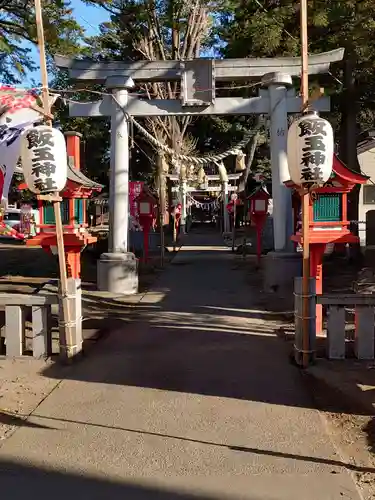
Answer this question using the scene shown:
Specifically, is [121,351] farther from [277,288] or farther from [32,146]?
[277,288]

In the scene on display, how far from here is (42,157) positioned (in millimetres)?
6633

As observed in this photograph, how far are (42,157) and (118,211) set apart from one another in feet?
19.9

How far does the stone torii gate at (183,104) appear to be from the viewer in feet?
40.2

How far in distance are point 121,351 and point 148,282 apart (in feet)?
24.7

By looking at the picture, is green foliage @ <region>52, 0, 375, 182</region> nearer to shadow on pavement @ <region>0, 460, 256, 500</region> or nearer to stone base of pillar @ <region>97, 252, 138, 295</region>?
stone base of pillar @ <region>97, 252, 138, 295</region>

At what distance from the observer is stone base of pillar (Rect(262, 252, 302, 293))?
12.3m

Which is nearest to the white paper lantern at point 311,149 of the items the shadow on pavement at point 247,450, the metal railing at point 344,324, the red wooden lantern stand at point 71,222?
the metal railing at point 344,324

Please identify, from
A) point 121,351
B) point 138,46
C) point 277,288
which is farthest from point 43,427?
point 138,46

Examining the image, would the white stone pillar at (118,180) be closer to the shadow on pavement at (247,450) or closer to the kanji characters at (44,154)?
the kanji characters at (44,154)

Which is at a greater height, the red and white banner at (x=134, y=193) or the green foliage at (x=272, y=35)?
the green foliage at (x=272, y=35)

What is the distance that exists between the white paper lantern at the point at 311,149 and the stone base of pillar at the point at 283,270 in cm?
590

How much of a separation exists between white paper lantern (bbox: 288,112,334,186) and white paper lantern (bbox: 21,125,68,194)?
112 inches

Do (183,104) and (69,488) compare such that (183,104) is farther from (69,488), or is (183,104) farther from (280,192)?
(69,488)

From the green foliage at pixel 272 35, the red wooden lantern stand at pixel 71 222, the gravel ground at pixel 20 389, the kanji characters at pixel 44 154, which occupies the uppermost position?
the green foliage at pixel 272 35
